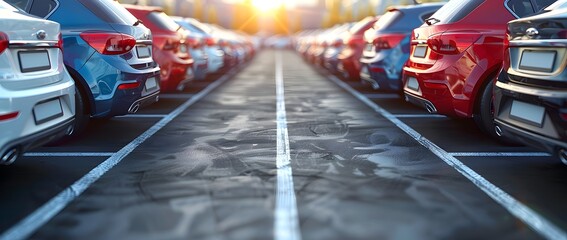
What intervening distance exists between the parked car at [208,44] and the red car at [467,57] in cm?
696

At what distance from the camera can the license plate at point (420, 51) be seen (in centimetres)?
659

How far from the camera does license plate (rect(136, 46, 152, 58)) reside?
6.49m

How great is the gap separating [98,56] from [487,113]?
4.19 m

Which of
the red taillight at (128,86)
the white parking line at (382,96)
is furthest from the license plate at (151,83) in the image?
the white parking line at (382,96)

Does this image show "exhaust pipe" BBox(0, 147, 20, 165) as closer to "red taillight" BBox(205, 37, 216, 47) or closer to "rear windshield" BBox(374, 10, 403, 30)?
"rear windshield" BBox(374, 10, 403, 30)

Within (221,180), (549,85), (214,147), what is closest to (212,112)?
(214,147)

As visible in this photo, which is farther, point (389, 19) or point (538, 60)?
point (389, 19)

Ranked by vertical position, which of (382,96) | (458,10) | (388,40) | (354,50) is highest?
(458,10)

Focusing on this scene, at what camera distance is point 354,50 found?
11.8 m

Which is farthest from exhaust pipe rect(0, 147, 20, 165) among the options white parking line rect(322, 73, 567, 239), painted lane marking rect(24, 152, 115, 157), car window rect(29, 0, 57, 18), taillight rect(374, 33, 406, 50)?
taillight rect(374, 33, 406, 50)

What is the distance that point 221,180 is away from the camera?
455 cm

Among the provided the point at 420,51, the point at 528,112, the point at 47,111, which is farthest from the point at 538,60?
the point at 47,111

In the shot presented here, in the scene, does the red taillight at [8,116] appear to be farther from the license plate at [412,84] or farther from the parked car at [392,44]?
the parked car at [392,44]

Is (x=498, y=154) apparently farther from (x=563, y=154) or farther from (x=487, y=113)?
(x=563, y=154)
